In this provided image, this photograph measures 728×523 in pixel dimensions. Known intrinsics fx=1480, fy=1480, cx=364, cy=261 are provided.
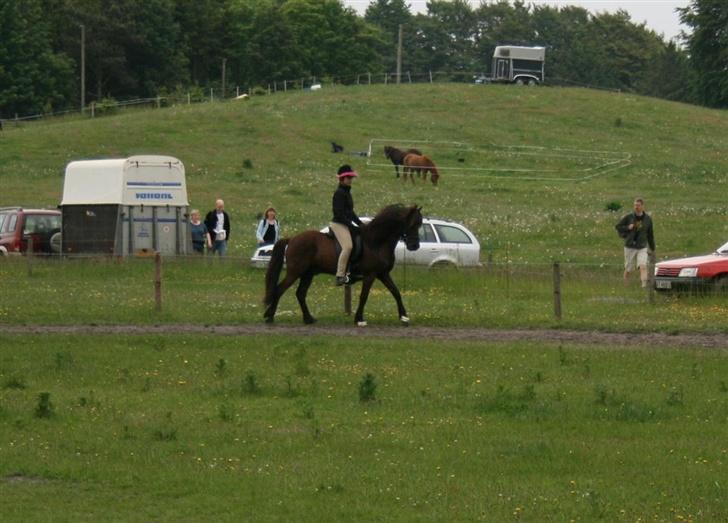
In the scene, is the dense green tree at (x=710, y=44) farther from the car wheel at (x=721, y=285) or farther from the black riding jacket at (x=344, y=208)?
the black riding jacket at (x=344, y=208)

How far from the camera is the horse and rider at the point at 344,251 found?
22938mm

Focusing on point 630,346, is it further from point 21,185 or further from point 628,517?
point 21,185

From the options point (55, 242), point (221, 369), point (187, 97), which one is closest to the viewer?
point (221, 369)

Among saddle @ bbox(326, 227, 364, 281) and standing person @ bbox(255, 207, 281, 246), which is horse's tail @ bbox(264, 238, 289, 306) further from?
standing person @ bbox(255, 207, 281, 246)

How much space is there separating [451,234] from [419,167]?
2445cm

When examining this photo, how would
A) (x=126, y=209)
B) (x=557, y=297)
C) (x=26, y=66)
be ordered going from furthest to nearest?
(x=26, y=66)
(x=126, y=209)
(x=557, y=297)

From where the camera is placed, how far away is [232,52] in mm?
127312

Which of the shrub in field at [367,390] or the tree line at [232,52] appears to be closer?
the shrub in field at [367,390]

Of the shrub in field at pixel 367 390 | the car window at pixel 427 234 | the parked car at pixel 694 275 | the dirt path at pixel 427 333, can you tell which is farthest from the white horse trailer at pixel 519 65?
the shrub in field at pixel 367 390

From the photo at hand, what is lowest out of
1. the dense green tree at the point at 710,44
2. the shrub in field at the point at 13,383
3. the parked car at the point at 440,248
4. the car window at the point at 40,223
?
the shrub in field at the point at 13,383

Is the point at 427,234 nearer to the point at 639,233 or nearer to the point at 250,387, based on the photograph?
the point at 639,233

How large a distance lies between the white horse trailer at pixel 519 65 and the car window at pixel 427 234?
69.1 meters

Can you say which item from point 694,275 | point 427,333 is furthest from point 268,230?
point 427,333

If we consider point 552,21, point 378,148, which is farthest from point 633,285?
point 552,21
